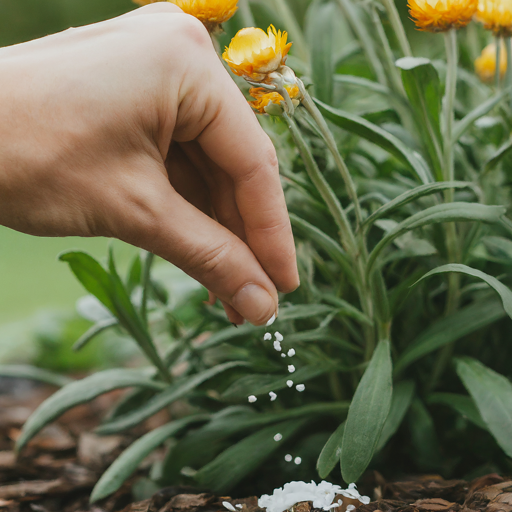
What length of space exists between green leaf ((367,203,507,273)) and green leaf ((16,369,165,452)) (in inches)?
18.4

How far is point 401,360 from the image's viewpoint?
659mm

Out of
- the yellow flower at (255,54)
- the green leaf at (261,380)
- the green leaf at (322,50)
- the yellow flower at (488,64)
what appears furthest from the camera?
the yellow flower at (488,64)

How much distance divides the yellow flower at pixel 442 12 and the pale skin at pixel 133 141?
0.77 feet

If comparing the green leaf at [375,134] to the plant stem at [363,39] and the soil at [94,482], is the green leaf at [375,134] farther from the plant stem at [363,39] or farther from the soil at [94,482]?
the soil at [94,482]

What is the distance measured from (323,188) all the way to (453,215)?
15 cm

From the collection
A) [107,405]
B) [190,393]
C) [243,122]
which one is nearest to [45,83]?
[243,122]

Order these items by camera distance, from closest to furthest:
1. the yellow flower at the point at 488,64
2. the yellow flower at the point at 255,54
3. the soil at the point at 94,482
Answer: the yellow flower at the point at 255,54, the soil at the point at 94,482, the yellow flower at the point at 488,64

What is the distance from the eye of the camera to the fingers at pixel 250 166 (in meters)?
0.48

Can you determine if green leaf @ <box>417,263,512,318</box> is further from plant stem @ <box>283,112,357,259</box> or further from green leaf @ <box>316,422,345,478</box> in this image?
green leaf @ <box>316,422,345,478</box>

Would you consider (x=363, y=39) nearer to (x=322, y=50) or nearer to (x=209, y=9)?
(x=322, y=50)

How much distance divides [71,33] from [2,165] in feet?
0.53

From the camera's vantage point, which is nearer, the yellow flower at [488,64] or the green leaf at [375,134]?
the green leaf at [375,134]

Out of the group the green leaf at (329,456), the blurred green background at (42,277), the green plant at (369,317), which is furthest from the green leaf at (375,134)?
the blurred green background at (42,277)

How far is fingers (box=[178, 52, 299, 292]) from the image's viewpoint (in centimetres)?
48
